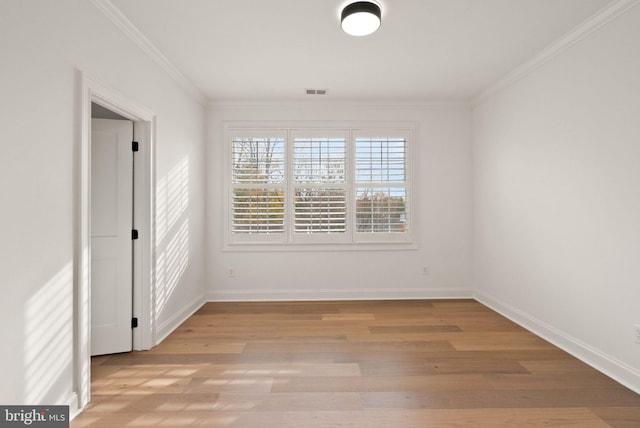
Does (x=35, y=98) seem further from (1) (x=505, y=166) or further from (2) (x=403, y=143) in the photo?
(1) (x=505, y=166)

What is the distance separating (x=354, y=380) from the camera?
2.36 meters

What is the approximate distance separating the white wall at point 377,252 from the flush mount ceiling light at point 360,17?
76.8 inches

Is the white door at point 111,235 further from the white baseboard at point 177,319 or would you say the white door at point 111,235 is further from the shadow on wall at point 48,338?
the shadow on wall at point 48,338

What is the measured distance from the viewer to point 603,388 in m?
2.24

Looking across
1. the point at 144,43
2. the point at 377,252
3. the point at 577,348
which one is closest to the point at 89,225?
the point at 144,43

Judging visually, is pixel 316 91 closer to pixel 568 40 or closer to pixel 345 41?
pixel 345 41

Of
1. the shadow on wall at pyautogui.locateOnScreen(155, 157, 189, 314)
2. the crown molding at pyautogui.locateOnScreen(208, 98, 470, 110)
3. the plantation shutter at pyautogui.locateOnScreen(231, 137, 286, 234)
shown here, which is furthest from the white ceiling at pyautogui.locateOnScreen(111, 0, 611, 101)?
Result: the shadow on wall at pyautogui.locateOnScreen(155, 157, 189, 314)

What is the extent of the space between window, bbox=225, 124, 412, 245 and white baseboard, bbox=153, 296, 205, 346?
0.89 m

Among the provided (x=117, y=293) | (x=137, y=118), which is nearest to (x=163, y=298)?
(x=117, y=293)

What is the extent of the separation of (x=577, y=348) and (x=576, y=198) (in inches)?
50.4

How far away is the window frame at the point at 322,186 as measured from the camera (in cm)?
439

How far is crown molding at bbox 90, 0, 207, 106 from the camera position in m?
2.29

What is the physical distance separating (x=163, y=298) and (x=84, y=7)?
2471mm

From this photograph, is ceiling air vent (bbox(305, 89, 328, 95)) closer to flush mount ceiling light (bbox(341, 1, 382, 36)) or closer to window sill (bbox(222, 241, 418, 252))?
flush mount ceiling light (bbox(341, 1, 382, 36))
